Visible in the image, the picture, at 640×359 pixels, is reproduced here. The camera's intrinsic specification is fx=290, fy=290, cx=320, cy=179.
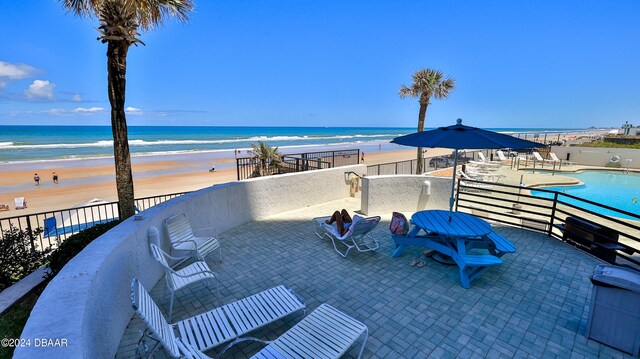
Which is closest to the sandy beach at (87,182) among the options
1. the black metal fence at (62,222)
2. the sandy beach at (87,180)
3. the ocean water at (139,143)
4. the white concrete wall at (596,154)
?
the sandy beach at (87,180)

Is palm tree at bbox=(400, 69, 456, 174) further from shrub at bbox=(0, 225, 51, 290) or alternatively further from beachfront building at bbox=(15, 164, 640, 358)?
shrub at bbox=(0, 225, 51, 290)

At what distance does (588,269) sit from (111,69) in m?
8.41

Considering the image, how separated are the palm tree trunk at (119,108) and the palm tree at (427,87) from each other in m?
12.6

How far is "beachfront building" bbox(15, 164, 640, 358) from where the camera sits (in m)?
2.34

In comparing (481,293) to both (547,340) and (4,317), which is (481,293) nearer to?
(547,340)

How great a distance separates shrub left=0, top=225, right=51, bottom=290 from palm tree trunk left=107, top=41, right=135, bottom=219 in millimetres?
1404

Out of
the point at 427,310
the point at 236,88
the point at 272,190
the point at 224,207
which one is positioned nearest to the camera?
the point at 427,310

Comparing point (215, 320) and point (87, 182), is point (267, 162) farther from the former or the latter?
point (87, 182)

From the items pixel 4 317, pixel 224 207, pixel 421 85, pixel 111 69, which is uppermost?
pixel 421 85

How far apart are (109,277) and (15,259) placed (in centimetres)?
316

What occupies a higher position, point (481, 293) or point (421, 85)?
point (421, 85)

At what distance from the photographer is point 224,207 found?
20.4 feet

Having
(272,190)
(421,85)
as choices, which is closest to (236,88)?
(421,85)

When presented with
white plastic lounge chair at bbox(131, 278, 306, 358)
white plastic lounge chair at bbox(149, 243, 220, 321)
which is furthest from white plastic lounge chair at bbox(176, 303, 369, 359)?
white plastic lounge chair at bbox(149, 243, 220, 321)
